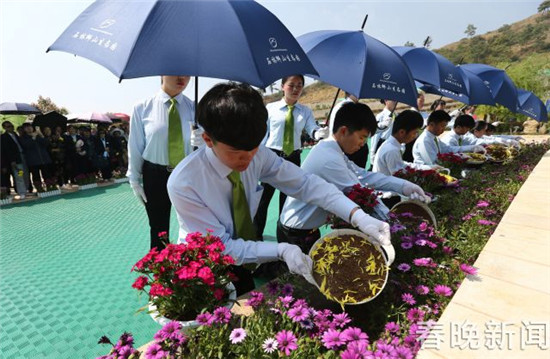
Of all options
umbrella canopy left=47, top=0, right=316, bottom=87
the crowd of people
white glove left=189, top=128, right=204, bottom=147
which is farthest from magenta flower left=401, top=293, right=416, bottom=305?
the crowd of people

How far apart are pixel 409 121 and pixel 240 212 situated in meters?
2.31

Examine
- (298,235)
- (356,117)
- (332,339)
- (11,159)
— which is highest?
(356,117)

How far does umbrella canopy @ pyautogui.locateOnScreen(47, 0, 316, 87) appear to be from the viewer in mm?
1584

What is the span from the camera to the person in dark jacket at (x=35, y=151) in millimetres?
7250

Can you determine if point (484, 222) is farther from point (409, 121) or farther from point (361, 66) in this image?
point (361, 66)

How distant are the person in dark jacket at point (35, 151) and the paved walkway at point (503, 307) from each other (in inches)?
341

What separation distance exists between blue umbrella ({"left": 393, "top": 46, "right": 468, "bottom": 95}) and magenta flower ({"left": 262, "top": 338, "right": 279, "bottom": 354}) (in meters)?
3.83

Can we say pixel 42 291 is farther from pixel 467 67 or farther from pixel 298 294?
pixel 467 67

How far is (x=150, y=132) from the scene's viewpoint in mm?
2576

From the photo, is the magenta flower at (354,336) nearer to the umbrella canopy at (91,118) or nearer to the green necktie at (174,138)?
the green necktie at (174,138)

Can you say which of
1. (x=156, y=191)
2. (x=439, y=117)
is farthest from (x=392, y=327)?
(x=439, y=117)

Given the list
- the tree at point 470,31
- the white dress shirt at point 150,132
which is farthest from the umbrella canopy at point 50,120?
the tree at point 470,31

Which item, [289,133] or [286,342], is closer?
[286,342]

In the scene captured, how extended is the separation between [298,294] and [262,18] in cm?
154
